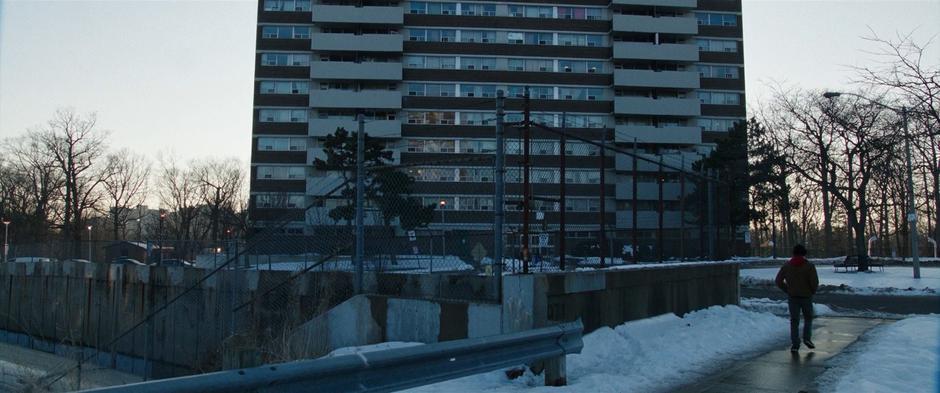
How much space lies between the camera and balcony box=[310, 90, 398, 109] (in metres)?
→ 66.3

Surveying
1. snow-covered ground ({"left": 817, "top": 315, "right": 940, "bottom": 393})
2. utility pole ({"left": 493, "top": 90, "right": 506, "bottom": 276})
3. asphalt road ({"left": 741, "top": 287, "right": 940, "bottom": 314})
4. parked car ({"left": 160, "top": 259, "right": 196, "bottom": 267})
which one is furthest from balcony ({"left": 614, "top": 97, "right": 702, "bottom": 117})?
utility pole ({"left": 493, "top": 90, "right": 506, "bottom": 276})

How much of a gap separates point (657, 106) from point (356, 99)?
1171 inches

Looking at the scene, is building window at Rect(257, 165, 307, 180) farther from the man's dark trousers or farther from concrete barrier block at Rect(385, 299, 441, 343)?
the man's dark trousers

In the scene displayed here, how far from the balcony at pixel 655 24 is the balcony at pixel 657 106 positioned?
699 centimetres

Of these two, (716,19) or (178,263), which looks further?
(716,19)

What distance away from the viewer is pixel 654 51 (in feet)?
230

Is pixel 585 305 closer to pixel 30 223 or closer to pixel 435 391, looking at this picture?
pixel 435 391

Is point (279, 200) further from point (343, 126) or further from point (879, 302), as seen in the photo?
point (879, 302)

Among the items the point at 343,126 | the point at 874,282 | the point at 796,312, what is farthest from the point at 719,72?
the point at 796,312

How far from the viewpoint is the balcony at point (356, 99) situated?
6631 centimetres

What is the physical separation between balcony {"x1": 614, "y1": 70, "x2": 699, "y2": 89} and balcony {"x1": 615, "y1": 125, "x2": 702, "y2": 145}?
14.3ft

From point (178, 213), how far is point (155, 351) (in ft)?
243

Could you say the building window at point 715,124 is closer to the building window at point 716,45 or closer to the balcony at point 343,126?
the building window at point 716,45

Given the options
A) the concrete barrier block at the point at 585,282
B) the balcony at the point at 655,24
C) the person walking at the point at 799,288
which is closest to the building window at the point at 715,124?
the balcony at the point at 655,24
